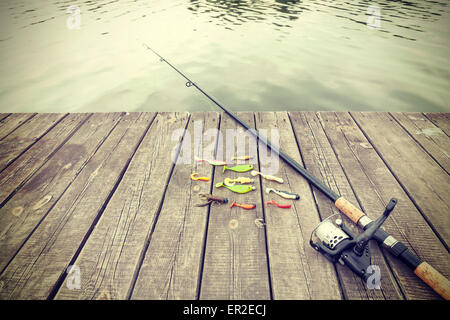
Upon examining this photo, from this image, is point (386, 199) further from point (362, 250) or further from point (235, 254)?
point (235, 254)

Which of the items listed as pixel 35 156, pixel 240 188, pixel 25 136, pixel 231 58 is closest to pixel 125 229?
pixel 240 188

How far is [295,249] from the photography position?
1697mm

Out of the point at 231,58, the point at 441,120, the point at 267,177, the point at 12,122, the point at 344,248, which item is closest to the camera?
the point at 344,248

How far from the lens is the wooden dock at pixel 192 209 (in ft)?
5.04

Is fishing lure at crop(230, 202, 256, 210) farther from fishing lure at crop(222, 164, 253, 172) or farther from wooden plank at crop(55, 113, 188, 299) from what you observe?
wooden plank at crop(55, 113, 188, 299)

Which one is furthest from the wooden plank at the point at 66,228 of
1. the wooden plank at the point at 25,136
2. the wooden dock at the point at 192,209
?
the wooden plank at the point at 25,136

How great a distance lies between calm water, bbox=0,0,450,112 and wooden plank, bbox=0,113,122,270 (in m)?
2.07

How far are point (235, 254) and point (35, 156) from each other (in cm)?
243

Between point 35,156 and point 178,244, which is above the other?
point 35,156

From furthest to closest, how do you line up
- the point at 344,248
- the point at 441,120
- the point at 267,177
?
the point at 441,120, the point at 267,177, the point at 344,248

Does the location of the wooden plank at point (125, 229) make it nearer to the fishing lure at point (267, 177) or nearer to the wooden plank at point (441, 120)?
the fishing lure at point (267, 177)

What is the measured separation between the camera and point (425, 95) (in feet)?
16.4

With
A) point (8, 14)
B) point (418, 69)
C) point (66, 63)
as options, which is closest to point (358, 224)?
point (418, 69)

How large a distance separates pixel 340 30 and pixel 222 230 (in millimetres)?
9113
